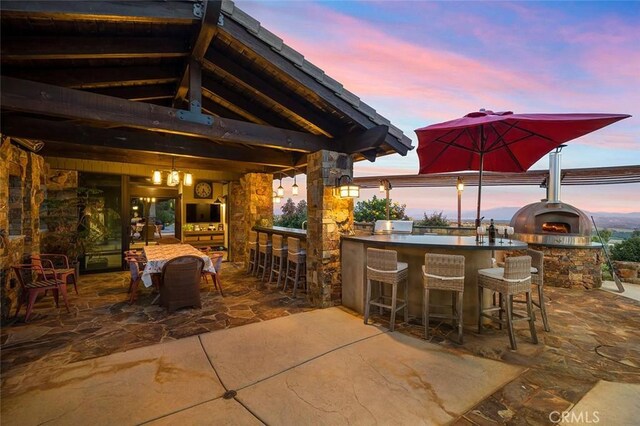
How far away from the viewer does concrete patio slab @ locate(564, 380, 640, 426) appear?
196cm

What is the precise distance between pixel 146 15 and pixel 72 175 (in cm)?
616

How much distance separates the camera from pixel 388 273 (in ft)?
11.8

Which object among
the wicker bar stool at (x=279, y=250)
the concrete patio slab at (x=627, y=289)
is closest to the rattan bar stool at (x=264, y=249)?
the wicker bar stool at (x=279, y=250)

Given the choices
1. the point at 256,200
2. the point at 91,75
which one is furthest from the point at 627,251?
the point at 91,75

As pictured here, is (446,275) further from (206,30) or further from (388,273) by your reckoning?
(206,30)

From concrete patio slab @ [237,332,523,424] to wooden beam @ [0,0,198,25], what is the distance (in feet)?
11.3

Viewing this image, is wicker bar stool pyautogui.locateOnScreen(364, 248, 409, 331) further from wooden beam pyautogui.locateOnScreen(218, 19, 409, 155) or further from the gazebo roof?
wooden beam pyautogui.locateOnScreen(218, 19, 409, 155)

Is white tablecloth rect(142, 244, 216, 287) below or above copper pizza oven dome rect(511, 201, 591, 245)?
below

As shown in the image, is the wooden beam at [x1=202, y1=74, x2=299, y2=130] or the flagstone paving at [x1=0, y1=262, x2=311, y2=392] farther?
the wooden beam at [x1=202, y1=74, x2=299, y2=130]

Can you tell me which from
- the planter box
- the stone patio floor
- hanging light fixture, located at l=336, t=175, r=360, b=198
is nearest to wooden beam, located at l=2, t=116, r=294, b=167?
hanging light fixture, located at l=336, t=175, r=360, b=198

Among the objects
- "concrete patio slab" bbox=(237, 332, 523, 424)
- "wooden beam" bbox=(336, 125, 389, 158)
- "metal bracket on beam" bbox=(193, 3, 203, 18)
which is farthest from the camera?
"wooden beam" bbox=(336, 125, 389, 158)

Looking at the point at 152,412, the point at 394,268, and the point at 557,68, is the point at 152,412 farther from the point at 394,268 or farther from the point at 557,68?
the point at 557,68

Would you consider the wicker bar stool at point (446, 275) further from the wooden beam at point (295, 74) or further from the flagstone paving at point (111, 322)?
the flagstone paving at point (111, 322)

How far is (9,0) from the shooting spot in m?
1.97
